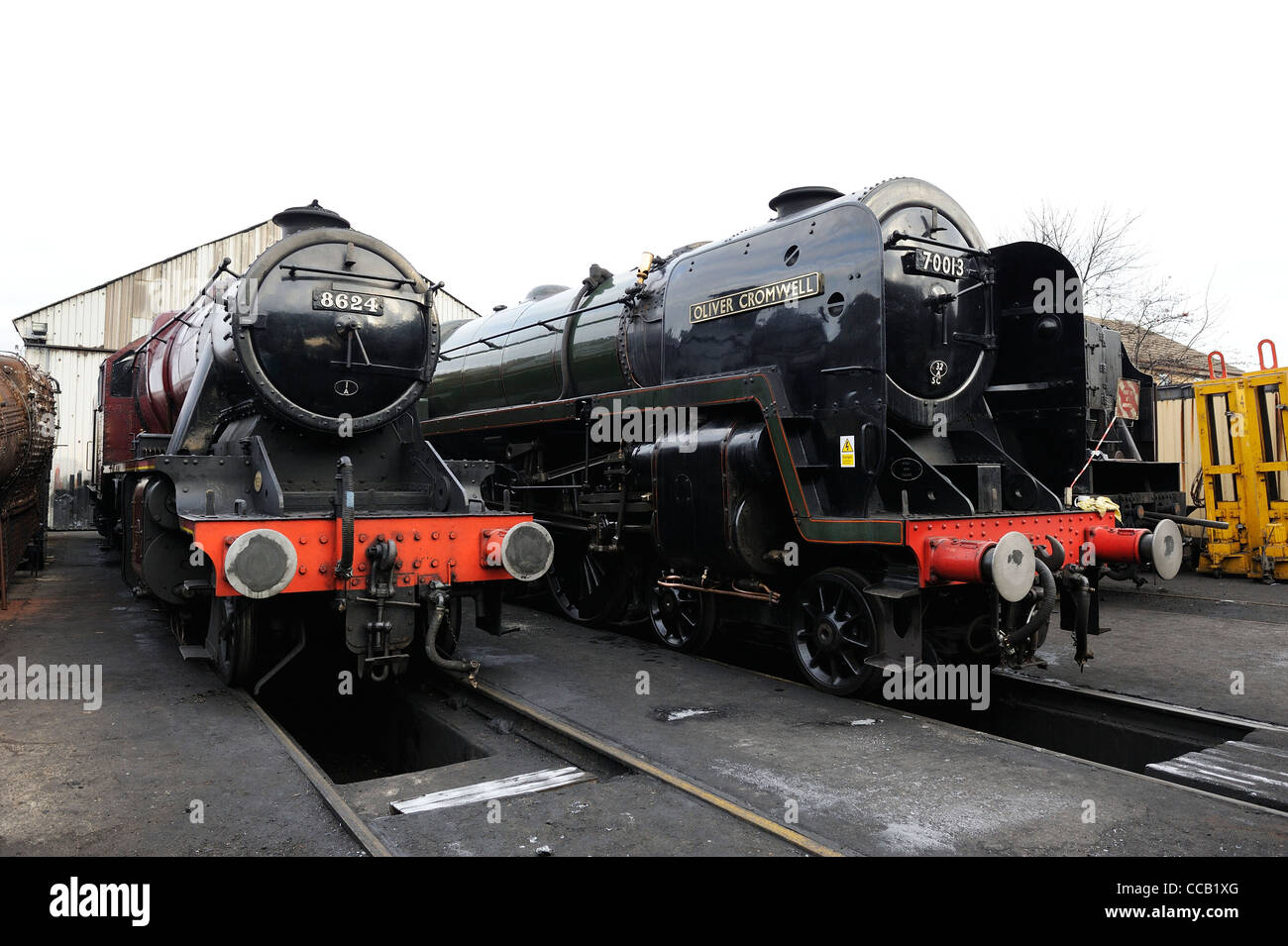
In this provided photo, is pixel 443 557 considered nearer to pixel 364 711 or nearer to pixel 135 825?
pixel 364 711

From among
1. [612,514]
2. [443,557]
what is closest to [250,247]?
[612,514]

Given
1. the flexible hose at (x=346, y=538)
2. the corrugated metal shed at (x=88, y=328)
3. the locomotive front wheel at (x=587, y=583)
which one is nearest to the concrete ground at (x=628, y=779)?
the flexible hose at (x=346, y=538)

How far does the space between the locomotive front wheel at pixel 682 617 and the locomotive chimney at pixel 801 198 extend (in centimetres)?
300

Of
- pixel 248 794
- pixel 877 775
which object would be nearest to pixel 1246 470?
pixel 877 775

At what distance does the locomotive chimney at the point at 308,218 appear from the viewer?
597cm

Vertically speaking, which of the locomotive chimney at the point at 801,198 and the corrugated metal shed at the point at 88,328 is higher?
the corrugated metal shed at the point at 88,328

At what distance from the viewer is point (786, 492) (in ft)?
18.1

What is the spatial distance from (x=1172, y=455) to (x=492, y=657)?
1150 cm

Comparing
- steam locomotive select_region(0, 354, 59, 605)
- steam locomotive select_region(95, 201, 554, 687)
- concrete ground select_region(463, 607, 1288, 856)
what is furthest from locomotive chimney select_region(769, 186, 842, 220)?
steam locomotive select_region(0, 354, 59, 605)

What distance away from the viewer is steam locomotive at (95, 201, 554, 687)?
488cm

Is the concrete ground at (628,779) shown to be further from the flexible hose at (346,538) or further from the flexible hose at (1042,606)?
the flexible hose at (346,538)

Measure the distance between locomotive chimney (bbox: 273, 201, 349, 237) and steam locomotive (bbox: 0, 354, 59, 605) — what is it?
15.1 feet

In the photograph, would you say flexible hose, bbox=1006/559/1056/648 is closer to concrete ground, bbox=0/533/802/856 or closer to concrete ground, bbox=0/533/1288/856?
concrete ground, bbox=0/533/1288/856
